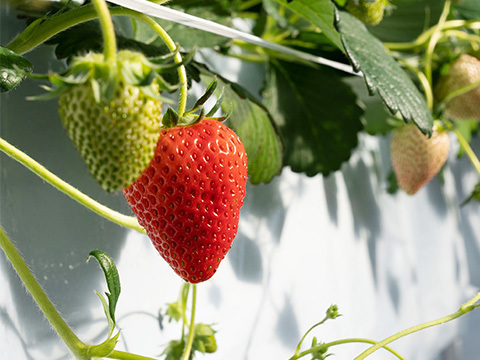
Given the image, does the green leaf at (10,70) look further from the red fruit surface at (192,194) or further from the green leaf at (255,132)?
the green leaf at (255,132)

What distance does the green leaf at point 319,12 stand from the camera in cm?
48

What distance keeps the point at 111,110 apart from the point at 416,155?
58 cm

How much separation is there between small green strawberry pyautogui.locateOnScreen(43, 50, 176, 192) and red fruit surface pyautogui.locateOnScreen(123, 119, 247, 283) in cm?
5

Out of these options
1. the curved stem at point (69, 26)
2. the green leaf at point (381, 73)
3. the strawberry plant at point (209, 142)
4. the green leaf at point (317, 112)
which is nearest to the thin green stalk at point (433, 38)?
the strawberry plant at point (209, 142)

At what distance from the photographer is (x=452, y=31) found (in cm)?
86

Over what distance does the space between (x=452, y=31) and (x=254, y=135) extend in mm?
466

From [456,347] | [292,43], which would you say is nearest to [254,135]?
[292,43]

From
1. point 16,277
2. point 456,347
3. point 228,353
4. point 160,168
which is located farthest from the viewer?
point 456,347

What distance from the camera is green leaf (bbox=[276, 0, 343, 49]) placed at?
0.48 metres

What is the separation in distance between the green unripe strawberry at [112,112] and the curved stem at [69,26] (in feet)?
0.21

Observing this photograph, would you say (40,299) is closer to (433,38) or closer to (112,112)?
(112,112)

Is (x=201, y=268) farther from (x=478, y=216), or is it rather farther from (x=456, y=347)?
(x=478, y=216)

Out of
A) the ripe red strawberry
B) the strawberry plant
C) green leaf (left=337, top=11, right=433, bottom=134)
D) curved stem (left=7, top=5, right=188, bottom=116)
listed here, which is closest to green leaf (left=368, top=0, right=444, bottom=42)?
the strawberry plant

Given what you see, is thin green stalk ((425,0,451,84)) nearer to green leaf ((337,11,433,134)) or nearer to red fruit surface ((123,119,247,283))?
green leaf ((337,11,433,134))
